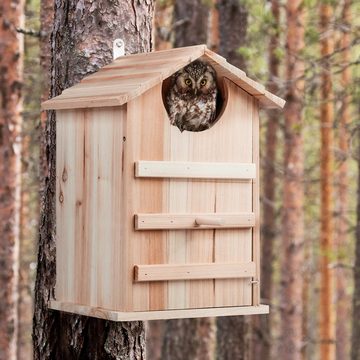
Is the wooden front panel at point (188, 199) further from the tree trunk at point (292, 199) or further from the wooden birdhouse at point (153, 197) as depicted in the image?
the tree trunk at point (292, 199)

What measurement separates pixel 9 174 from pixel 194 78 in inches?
231

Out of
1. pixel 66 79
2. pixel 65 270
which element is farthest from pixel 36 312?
pixel 66 79

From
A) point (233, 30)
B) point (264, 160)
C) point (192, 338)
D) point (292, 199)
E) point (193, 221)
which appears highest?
point (233, 30)

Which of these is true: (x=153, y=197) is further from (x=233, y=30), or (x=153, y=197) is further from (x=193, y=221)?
(x=233, y=30)

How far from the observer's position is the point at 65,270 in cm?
454

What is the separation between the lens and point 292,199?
11438 mm

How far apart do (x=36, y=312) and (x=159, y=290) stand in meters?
0.79

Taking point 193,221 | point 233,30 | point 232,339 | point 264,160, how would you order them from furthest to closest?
1. point 264,160
2. point 233,30
3. point 232,339
4. point 193,221

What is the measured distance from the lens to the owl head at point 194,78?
4.34m

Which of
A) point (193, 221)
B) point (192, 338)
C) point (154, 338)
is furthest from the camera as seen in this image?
point (154, 338)

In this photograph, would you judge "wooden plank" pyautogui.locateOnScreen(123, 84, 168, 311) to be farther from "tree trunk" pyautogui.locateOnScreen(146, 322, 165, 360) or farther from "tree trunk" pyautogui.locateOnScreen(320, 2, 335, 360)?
"tree trunk" pyautogui.locateOnScreen(146, 322, 165, 360)

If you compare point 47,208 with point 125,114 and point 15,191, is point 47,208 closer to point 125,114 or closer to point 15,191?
point 125,114

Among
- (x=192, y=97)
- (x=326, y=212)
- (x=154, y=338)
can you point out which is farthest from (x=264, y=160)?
(x=192, y=97)

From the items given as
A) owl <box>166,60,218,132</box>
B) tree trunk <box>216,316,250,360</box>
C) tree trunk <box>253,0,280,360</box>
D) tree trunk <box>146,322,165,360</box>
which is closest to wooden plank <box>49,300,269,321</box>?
owl <box>166,60,218,132</box>
